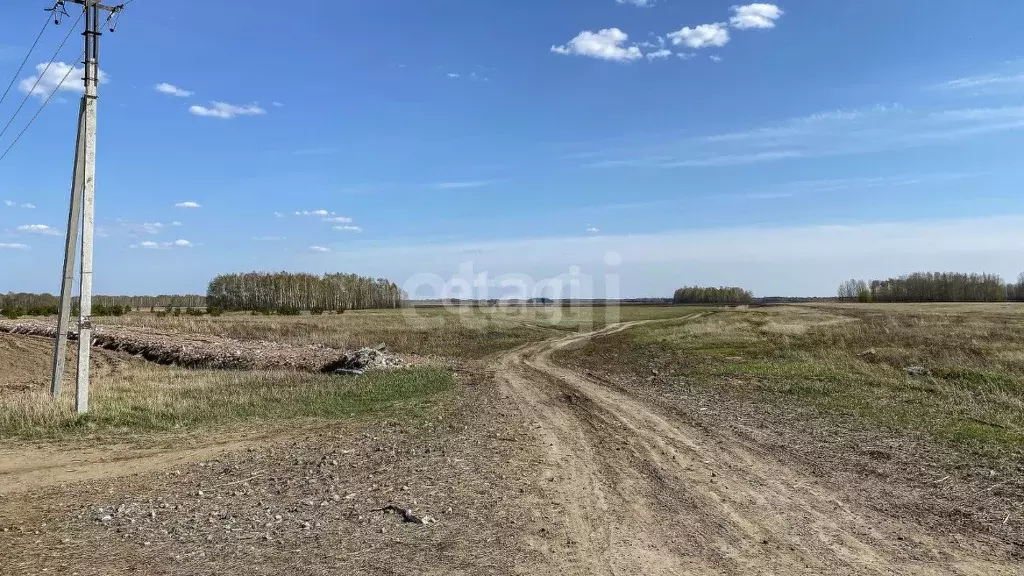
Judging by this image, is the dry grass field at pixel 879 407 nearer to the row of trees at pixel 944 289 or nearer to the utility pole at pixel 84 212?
the utility pole at pixel 84 212

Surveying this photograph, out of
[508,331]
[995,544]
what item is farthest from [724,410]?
[508,331]

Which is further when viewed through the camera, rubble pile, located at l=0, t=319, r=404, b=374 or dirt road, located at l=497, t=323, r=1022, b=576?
rubble pile, located at l=0, t=319, r=404, b=374

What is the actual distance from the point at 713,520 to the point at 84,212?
14.2 m

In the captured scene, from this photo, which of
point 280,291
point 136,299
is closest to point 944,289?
point 280,291

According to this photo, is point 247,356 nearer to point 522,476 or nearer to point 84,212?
point 84,212

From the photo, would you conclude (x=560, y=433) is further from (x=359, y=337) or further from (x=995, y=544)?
(x=359, y=337)

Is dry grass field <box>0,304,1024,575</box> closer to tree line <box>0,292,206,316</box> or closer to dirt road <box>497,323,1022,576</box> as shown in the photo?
dirt road <box>497,323,1022,576</box>

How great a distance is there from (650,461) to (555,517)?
3.20 m

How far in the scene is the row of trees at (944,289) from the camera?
154 metres

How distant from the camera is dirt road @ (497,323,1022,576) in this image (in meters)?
5.96

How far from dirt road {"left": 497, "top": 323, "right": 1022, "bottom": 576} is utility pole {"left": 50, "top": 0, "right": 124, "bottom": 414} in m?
10.1

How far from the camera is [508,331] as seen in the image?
49.2 metres

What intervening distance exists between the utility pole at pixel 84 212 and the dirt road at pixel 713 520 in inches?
397

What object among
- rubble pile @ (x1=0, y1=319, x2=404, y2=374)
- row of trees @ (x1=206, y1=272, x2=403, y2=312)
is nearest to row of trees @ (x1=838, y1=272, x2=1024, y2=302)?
row of trees @ (x1=206, y1=272, x2=403, y2=312)
